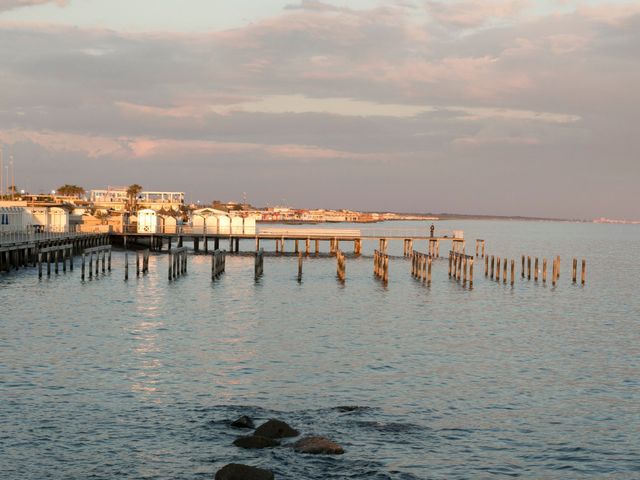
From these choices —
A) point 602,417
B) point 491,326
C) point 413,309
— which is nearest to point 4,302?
point 413,309

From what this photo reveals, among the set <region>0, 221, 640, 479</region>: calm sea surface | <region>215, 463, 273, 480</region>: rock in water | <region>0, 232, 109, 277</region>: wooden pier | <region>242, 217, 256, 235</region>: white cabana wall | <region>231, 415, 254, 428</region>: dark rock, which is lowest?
<region>0, 221, 640, 479</region>: calm sea surface

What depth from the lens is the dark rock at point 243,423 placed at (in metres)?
23.9

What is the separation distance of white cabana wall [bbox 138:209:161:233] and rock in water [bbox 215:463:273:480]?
8748 cm

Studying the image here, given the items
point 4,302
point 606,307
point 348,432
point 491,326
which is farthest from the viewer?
point 606,307

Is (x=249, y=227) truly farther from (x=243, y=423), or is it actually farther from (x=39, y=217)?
(x=243, y=423)

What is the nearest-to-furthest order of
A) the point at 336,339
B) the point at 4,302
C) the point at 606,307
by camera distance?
the point at 336,339 < the point at 4,302 < the point at 606,307

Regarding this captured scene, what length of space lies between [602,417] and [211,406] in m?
12.5

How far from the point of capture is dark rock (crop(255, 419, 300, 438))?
22609 millimetres

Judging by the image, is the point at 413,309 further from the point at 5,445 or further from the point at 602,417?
the point at 5,445

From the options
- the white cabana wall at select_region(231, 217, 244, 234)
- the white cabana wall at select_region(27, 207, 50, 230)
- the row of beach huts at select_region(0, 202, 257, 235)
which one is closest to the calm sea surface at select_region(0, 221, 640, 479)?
the white cabana wall at select_region(27, 207, 50, 230)

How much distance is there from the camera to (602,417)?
26375 millimetres

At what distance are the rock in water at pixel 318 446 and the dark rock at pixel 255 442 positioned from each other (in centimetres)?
66

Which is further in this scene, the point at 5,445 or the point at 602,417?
the point at 602,417

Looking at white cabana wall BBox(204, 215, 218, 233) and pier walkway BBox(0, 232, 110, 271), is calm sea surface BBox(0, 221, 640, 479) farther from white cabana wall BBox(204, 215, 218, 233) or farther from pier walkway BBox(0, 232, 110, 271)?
white cabana wall BBox(204, 215, 218, 233)
